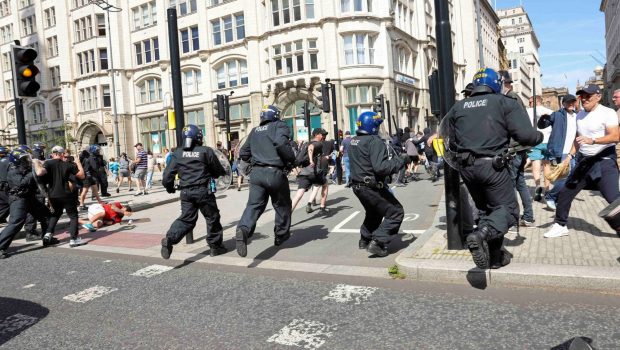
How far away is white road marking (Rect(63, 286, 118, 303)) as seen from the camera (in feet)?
16.0

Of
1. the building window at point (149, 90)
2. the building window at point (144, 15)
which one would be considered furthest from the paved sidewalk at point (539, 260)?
the building window at point (144, 15)

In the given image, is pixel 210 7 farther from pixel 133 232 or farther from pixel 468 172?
pixel 468 172

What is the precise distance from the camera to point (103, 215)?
9.91 metres

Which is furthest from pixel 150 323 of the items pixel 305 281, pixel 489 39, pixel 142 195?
pixel 489 39

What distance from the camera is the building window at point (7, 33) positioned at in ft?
163

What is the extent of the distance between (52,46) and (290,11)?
2777 centimetres

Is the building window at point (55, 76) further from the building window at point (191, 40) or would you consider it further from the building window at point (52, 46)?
the building window at point (191, 40)

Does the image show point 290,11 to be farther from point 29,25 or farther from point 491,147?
point 29,25

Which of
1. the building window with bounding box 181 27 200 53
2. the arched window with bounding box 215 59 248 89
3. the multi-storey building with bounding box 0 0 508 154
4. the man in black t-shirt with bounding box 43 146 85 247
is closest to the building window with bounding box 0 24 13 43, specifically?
the multi-storey building with bounding box 0 0 508 154

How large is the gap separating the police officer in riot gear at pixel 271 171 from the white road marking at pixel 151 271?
114cm

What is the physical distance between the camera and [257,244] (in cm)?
698

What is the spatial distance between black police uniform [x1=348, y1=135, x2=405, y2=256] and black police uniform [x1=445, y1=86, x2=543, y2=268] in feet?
3.92

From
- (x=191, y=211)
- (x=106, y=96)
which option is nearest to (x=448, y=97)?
(x=191, y=211)

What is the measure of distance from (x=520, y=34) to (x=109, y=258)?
466ft
